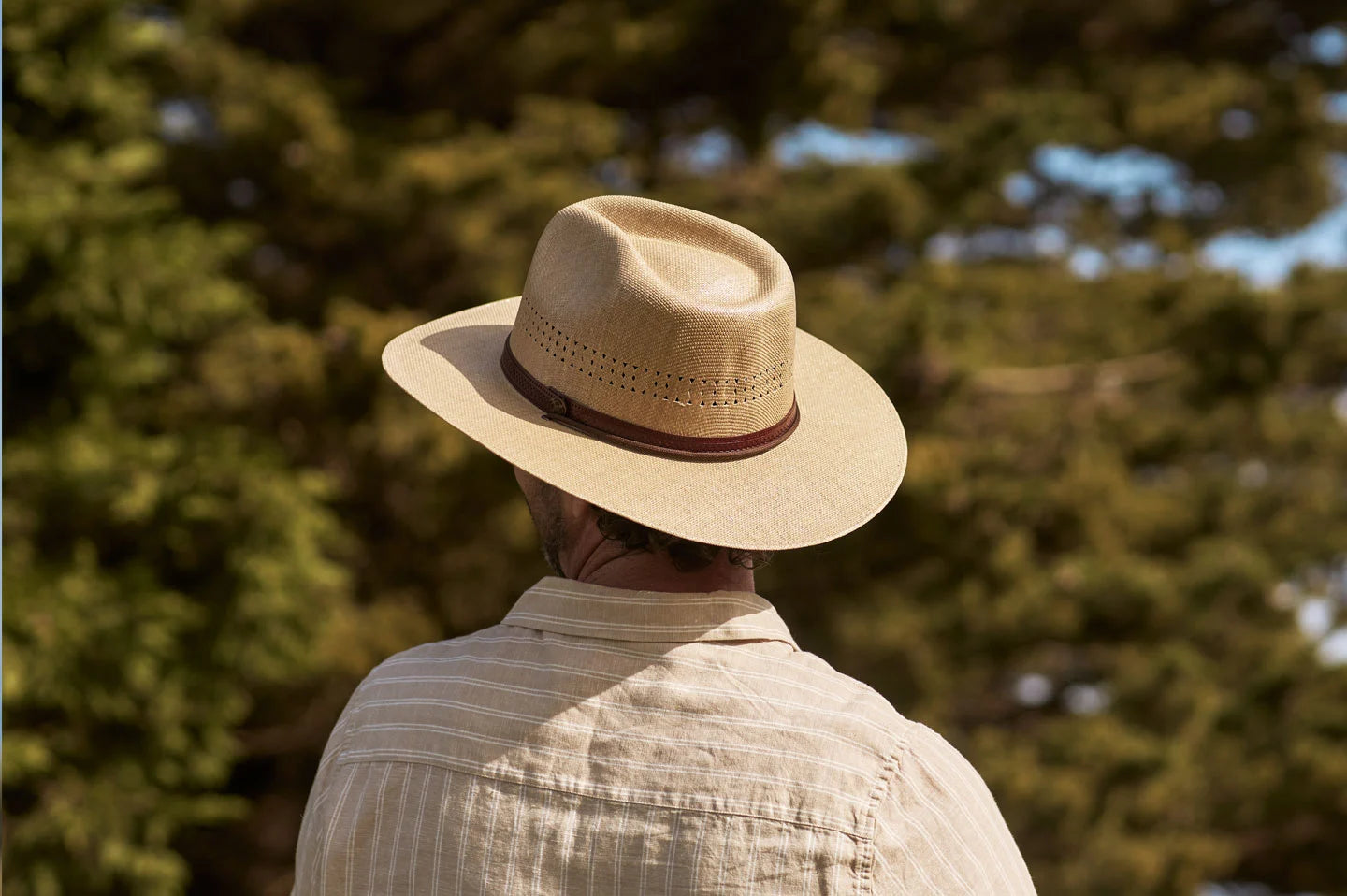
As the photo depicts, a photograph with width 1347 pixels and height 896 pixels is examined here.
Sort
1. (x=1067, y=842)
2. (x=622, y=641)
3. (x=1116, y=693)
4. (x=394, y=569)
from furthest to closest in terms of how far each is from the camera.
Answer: (x=1116, y=693)
(x=1067, y=842)
(x=394, y=569)
(x=622, y=641)

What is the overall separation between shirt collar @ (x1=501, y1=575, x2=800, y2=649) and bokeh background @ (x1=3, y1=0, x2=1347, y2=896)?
161mm

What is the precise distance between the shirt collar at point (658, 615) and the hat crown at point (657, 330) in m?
0.18

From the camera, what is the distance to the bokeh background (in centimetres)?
448

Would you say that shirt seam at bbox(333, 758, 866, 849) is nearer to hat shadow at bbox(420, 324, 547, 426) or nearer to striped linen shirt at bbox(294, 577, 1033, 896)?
striped linen shirt at bbox(294, 577, 1033, 896)

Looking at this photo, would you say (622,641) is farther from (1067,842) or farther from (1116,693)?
(1116,693)

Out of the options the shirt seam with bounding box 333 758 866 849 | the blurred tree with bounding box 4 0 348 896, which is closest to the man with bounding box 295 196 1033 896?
the shirt seam with bounding box 333 758 866 849

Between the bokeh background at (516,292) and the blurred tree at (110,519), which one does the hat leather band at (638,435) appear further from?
the blurred tree at (110,519)

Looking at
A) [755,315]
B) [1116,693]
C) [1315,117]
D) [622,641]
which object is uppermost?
[755,315]

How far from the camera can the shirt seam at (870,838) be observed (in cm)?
110

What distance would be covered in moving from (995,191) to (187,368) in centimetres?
406

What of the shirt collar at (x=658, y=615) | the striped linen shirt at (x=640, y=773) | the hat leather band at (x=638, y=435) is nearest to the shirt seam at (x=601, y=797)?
the striped linen shirt at (x=640, y=773)

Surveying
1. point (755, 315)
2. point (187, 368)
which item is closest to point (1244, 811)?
point (187, 368)

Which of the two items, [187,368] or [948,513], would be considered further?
[948,513]

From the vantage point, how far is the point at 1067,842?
743 cm
